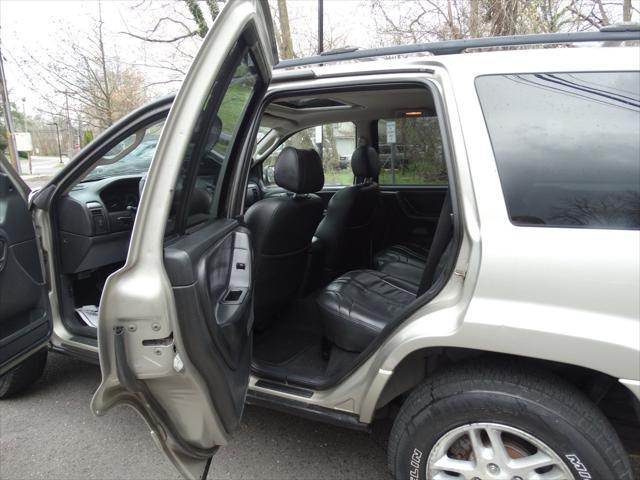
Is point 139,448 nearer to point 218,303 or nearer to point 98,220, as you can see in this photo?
point 218,303

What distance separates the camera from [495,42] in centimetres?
167

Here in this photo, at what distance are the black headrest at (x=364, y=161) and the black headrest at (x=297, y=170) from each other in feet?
3.29

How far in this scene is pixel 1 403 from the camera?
105 inches

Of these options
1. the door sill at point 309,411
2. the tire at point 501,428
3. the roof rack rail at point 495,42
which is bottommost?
the door sill at point 309,411

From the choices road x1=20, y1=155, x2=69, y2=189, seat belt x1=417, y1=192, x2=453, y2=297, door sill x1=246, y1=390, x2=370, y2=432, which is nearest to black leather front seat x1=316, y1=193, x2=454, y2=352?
seat belt x1=417, y1=192, x2=453, y2=297

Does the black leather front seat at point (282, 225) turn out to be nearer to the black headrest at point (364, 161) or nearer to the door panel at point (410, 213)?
the black headrest at point (364, 161)

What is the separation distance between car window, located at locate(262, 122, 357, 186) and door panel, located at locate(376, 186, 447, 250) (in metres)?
0.49

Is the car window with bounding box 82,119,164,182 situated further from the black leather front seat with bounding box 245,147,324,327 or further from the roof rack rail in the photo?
the roof rack rail

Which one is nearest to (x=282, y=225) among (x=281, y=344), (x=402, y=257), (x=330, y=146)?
(x=281, y=344)

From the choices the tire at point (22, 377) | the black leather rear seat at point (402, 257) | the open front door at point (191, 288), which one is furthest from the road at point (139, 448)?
the black leather rear seat at point (402, 257)

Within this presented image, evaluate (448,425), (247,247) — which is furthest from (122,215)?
(448,425)

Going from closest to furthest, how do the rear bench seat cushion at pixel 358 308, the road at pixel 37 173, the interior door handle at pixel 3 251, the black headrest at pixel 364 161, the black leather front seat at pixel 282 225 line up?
the interior door handle at pixel 3 251, the rear bench seat cushion at pixel 358 308, the black leather front seat at pixel 282 225, the black headrest at pixel 364 161, the road at pixel 37 173

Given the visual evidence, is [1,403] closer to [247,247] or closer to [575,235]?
[247,247]

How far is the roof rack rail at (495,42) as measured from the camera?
1536 millimetres
